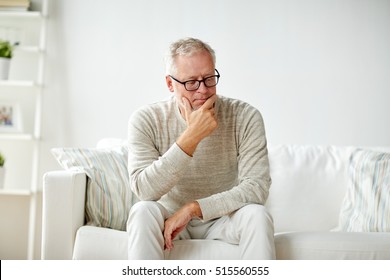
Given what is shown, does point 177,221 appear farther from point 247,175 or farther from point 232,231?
point 247,175

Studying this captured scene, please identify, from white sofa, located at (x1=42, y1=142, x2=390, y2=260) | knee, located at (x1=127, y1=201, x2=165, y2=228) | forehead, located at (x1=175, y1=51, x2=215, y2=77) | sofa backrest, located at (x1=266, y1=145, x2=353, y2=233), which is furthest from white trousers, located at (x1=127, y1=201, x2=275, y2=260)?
sofa backrest, located at (x1=266, y1=145, x2=353, y2=233)

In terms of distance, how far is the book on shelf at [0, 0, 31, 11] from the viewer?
10.9 feet

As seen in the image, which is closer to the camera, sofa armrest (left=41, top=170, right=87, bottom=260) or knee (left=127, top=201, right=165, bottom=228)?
knee (left=127, top=201, right=165, bottom=228)

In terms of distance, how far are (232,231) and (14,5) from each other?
6.91 feet

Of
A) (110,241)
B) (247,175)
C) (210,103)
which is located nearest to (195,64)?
(210,103)

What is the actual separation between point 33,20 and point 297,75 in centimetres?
158

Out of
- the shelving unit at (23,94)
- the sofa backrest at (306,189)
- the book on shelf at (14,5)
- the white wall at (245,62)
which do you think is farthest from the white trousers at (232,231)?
the book on shelf at (14,5)

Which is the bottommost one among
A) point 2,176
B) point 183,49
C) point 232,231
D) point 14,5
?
point 2,176

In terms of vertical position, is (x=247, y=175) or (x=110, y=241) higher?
(x=247, y=175)

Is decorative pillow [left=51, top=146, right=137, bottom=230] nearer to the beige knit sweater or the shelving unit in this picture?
the beige knit sweater

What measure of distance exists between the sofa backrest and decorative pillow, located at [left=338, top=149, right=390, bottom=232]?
0.07m

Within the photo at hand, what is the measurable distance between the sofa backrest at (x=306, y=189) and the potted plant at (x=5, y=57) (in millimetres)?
1569

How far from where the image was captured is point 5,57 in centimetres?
323
